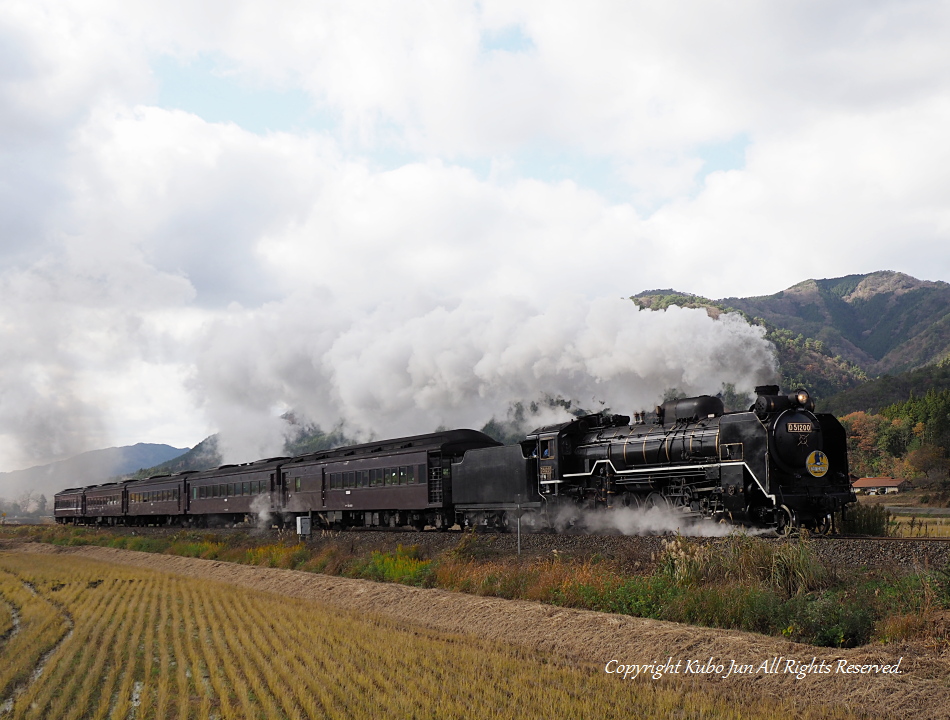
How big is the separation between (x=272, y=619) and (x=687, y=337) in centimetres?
2081

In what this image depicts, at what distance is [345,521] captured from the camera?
36.1m

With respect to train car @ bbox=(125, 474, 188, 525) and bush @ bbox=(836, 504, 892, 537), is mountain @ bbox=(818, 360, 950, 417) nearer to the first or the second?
train car @ bbox=(125, 474, 188, 525)

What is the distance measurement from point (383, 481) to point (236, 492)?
1536 cm

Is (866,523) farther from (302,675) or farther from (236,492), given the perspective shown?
(236,492)

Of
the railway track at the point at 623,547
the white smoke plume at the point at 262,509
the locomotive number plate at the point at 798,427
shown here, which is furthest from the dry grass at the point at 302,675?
the white smoke plume at the point at 262,509

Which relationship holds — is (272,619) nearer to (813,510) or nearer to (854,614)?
(854,614)

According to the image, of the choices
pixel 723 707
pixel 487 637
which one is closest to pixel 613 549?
pixel 487 637

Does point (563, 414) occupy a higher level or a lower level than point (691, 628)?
higher

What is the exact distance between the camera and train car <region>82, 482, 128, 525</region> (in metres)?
60.1

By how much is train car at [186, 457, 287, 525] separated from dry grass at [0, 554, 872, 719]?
24221 mm

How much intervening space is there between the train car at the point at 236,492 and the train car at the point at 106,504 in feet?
38.8

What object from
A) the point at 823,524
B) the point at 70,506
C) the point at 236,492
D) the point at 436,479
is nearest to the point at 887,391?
the point at 236,492

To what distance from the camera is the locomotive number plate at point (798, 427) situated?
18.4 meters

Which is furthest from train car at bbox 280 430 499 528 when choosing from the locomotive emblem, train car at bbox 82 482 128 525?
train car at bbox 82 482 128 525
